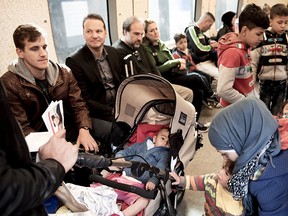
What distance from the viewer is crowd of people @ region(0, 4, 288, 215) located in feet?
2.52

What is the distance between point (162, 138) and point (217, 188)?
27.2 inches

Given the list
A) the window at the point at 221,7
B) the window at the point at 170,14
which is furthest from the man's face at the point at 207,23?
the window at the point at 221,7

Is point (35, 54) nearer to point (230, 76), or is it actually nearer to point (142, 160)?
point (142, 160)

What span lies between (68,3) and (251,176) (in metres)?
3.00

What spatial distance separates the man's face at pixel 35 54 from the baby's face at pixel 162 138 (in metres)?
1.05

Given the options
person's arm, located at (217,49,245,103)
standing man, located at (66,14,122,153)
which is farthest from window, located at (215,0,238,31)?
person's arm, located at (217,49,245,103)

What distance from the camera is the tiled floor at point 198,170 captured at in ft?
7.41

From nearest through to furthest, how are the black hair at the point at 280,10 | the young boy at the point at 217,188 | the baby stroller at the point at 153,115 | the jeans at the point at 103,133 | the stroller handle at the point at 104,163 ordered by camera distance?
the stroller handle at the point at 104,163
the young boy at the point at 217,188
the baby stroller at the point at 153,115
the jeans at the point at 103,133
the black hair at the point at 280,10

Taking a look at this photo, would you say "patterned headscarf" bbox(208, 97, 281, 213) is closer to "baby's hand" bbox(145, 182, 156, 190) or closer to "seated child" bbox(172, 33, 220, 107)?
"baby's hand" bbox(145, 182, 156, 190)

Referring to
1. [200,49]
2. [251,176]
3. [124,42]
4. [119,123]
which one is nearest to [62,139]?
[251,176]

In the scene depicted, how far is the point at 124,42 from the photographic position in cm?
314

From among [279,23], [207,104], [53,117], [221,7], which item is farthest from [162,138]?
[221,7]

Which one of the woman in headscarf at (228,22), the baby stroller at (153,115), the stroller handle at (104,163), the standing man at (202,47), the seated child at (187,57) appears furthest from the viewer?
the woman in headscarf at (228,22)

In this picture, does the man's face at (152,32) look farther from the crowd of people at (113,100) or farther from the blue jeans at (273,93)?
the blue jeans at (273,93)
